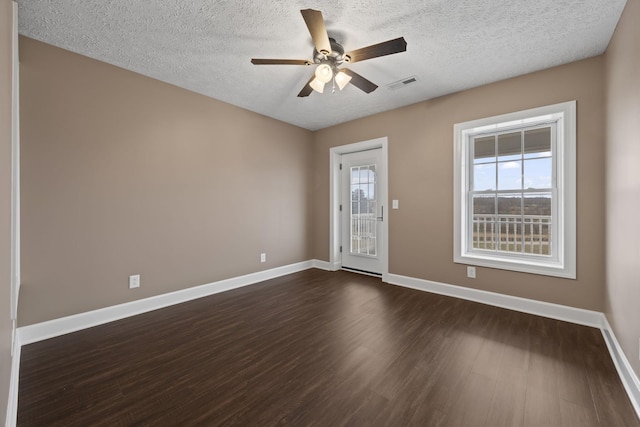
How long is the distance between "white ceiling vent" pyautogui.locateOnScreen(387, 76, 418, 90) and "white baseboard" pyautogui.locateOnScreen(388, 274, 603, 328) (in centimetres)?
261

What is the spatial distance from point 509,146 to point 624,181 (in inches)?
54.4

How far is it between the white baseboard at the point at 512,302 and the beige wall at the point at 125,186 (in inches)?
96.1

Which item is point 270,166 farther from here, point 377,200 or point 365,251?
point 365,251

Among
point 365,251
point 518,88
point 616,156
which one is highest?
point 518,88

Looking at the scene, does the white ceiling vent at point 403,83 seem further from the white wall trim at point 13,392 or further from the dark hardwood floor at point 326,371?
the white wall trim at point 13,392

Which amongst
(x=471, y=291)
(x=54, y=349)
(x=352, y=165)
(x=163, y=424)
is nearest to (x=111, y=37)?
(x=54, y=349)

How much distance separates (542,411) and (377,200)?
322cm

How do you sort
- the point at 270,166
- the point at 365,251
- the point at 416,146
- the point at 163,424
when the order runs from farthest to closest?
the point at 365,251 → the point at 270,166 → the point at 416,146 → the point at 163,424

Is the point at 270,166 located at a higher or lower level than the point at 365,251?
higher

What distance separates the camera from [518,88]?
2.96 meters

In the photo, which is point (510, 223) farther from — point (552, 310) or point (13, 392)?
point (13, 392)

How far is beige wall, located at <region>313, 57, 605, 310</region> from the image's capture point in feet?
8.50

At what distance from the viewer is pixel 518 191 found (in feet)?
10.2

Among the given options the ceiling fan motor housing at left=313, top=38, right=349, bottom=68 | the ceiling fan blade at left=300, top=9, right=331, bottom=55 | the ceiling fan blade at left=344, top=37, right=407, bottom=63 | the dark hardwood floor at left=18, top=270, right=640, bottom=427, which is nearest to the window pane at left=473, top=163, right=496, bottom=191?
the dark hardwood floor at left=18, top=270, right=640, bottom=427
